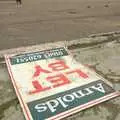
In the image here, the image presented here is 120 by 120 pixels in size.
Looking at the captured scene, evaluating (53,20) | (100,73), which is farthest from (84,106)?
(53,20)

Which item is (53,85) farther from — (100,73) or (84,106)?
(100,73)

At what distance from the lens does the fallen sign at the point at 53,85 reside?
9.30 feet

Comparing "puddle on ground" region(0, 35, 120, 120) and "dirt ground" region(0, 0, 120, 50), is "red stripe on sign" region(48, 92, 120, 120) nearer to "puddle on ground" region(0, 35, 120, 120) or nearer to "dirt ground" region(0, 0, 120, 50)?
"puddle on ground" region(0, 35, 120, 120)

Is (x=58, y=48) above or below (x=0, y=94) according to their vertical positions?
above

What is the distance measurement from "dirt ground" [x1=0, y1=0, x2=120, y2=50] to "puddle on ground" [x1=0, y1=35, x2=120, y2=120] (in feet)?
3.43

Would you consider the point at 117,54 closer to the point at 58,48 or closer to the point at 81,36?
the point at 58,48

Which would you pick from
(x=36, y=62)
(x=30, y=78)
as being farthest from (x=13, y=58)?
(x=30, y=78)

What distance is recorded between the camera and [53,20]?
663cm

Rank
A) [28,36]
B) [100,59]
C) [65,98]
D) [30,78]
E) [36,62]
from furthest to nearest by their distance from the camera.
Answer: [28,36] → [100,59] → [36,62] → [30,78] → [65,98]

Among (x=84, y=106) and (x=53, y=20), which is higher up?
(x=53, y=20)

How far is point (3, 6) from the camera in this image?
843 cm

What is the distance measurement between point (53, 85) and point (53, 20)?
3586 millimetres

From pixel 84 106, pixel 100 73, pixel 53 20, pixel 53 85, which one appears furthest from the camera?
pixel 53 20

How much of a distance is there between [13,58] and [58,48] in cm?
75
